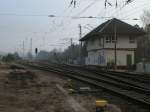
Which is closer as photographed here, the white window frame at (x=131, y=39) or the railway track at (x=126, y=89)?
the railway track at (x=126, y=89)

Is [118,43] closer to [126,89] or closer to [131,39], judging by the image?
[131,39]

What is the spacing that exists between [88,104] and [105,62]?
51184mm

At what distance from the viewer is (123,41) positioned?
66.6 metres

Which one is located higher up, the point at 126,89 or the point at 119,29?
the point at 119,29

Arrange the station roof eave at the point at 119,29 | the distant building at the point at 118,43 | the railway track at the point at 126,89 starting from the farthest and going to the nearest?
1. the distant building at the point at 118,43
2. the station roof eave at the point at 119,29
3. the railway track at the point at 126,89

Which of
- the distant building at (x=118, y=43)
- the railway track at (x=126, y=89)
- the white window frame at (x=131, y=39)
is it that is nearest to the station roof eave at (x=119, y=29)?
the distant building at (x=118, y=43)

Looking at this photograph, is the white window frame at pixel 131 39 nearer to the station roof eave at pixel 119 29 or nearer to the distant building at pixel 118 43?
the distant building at pixel 118 43

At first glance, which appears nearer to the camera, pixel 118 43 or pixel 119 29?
pixel 119 29

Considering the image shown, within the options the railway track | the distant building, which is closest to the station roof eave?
the distant building

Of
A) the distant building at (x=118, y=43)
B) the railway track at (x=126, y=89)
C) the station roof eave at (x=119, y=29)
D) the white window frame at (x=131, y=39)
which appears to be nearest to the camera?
the railway track at (x=126, y=89)

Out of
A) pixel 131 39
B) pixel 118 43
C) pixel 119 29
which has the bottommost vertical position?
pixel 118 43

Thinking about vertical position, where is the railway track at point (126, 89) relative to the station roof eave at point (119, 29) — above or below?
below

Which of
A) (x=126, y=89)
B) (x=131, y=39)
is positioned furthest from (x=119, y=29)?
(x=126, y=89)

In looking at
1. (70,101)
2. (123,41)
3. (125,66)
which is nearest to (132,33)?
(123,41)
